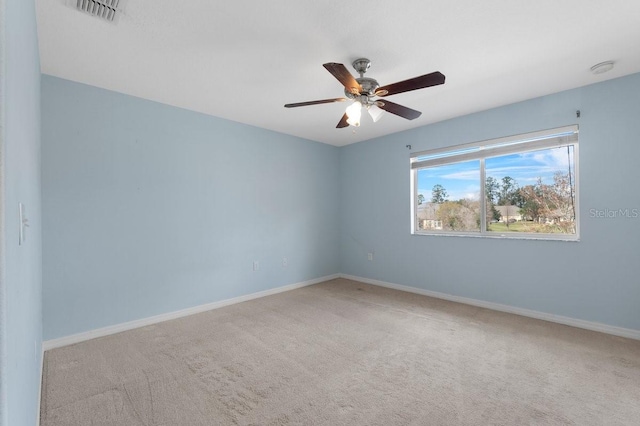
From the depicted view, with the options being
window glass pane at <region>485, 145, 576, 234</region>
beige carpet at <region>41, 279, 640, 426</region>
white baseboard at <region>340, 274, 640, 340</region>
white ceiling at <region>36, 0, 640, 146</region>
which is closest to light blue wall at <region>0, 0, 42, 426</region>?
beige carpet at <region>41, 279, 640, 426</region>

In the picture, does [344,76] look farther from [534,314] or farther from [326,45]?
[534,314]

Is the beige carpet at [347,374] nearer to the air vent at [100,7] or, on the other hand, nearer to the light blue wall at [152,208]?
the light blue wall at [152,208]

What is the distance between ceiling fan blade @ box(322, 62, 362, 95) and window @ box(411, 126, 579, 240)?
224 centimetres

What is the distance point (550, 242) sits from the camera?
3229mm

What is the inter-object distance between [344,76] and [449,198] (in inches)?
111

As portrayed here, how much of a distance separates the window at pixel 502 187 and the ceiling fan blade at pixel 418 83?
2.02 meters

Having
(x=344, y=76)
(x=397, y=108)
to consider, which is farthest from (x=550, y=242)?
(x=344, y=76)

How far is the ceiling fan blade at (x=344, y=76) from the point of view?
1.94 metres

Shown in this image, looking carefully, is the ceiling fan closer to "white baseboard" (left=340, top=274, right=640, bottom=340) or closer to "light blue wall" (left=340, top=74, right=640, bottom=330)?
"light blue wall" (left=340, top=74, right=640, bottom=330)

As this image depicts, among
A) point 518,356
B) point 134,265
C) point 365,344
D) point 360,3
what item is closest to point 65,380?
point 134,265

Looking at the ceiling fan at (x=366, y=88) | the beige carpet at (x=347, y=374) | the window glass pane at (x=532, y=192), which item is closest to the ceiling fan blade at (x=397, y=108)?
the ceiling fan at (x=366, y=88)

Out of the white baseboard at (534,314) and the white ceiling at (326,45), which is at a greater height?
the white ceiling at (326,45)

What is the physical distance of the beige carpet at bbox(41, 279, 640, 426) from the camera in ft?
5.84

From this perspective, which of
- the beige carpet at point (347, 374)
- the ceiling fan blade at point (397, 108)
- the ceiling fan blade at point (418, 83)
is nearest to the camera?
the beige carpet at point (347, 374)
